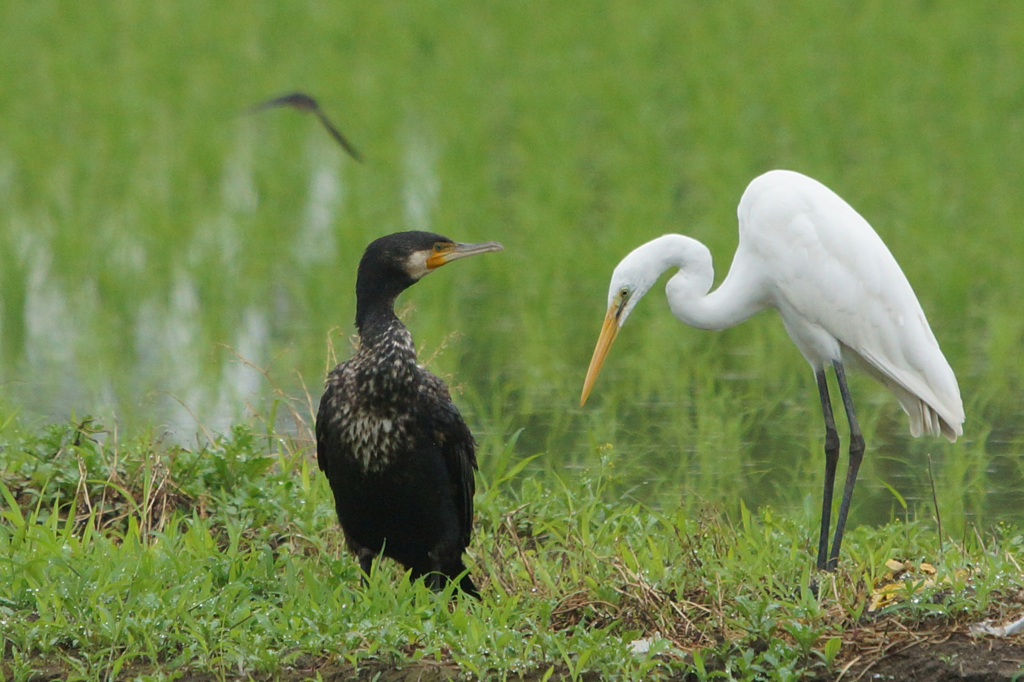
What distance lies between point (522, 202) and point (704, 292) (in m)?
5.05

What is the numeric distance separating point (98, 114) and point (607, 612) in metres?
8.62

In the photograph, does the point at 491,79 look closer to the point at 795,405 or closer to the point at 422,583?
the point at 795,405

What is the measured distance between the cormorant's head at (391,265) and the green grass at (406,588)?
2.65 ft

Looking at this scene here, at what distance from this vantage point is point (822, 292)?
494cm

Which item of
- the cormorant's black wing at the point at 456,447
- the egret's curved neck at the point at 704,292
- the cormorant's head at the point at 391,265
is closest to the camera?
the cormorant's black wing at the point at 456,447

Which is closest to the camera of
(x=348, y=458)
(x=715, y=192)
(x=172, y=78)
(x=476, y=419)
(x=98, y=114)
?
(x=348, y=458)

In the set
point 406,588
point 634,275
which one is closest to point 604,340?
point 634,275

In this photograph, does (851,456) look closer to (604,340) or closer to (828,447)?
(828,447)

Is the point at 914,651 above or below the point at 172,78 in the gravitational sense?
below

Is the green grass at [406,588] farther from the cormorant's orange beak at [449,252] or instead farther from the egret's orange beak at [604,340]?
the cormorant's orange beak at [449,252]

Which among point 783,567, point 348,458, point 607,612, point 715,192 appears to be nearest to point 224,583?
point 348,458

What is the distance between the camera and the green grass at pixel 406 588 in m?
4.11

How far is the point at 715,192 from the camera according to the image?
32.7 ft

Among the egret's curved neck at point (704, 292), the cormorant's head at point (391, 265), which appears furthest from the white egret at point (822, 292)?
the cormorant's head at point (391, 265)
